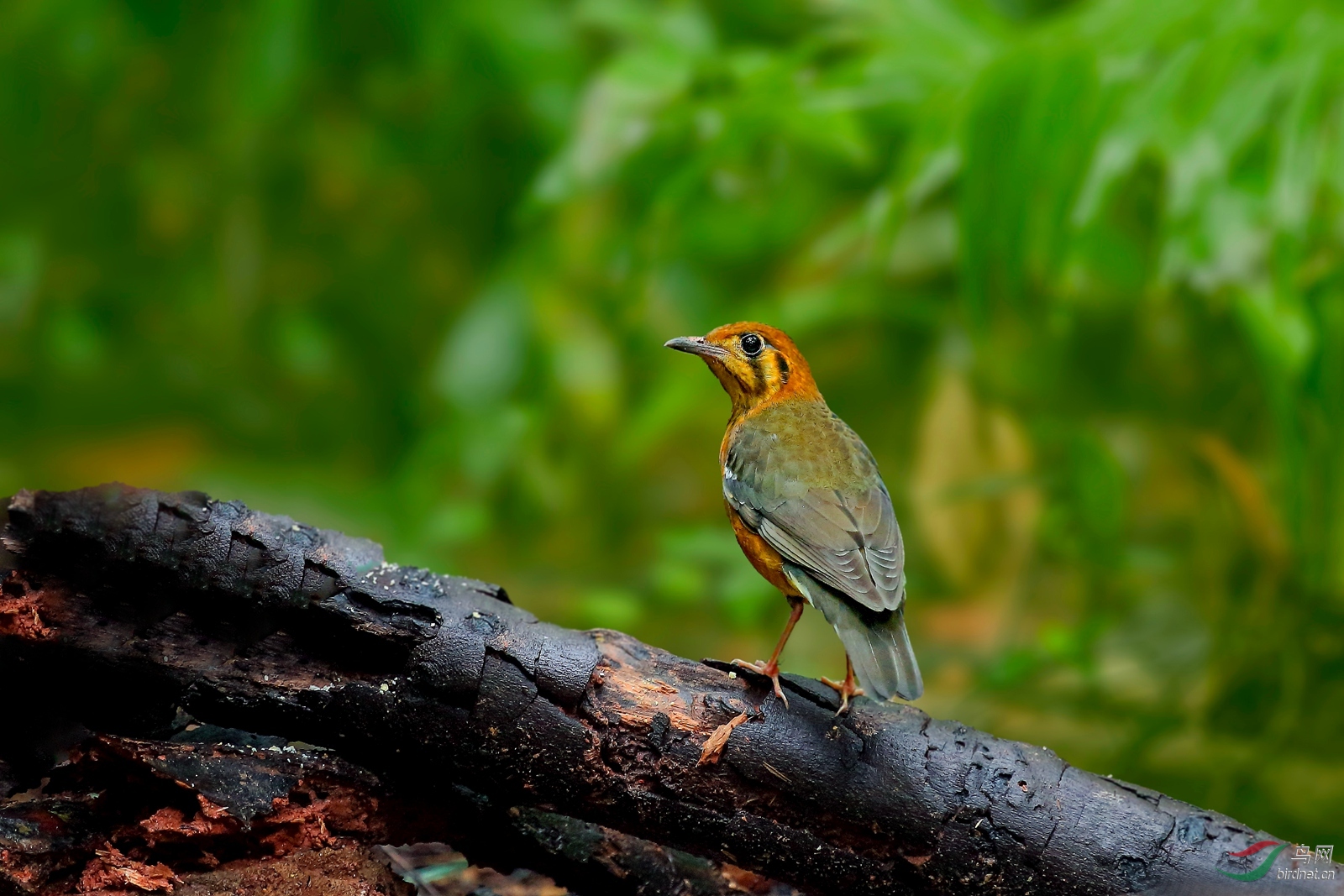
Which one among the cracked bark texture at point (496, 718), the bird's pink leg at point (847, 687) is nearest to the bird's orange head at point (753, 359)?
the bird's pink leg at point (847, 687)

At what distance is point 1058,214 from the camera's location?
315 centimetres

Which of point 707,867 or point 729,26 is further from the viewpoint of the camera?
point 729,26

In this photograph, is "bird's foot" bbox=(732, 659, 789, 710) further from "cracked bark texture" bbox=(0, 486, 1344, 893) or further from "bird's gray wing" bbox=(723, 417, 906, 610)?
"bird's gray wing" bbox=(723, 417, 906, 610)

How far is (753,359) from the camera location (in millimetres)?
2756

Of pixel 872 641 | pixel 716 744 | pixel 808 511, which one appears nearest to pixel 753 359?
pixel 808 511

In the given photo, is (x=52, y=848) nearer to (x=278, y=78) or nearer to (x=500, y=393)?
(x=500, y=393)

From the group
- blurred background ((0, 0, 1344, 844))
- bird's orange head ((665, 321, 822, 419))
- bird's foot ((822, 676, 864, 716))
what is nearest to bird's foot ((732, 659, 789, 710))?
bird's foot ((822, 676, 864, 716))

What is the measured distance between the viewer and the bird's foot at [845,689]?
203 centimetres

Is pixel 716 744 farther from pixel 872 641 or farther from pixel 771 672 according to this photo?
pixel 872 641

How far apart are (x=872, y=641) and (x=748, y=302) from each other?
2.69 metres

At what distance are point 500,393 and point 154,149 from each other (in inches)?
89.7

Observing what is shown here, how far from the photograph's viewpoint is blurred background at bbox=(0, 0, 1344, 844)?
324 cm

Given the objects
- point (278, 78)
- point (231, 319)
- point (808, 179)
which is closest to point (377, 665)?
point (808, 179)

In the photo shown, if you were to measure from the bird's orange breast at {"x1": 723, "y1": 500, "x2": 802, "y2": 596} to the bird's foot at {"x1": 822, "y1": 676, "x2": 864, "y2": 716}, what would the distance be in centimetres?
21
